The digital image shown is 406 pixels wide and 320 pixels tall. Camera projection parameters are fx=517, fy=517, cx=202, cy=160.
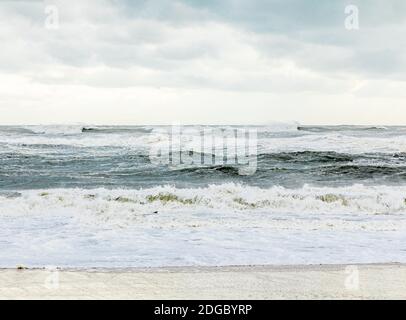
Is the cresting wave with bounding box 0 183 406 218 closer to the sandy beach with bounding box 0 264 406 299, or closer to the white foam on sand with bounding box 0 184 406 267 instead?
the white foam on sand with bounding box 0 184 406 267

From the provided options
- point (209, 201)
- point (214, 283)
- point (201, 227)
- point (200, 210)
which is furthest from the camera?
point (209, 201)

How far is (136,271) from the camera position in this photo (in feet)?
17.7

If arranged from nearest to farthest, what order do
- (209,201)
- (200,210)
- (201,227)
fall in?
(201,227), (200,210), (209,201)

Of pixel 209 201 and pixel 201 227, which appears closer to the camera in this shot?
pixel 201 227

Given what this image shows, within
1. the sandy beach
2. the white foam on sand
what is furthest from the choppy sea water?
the sandy beach

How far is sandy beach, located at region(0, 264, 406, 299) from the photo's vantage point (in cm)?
427

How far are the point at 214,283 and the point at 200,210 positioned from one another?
675 centimetres

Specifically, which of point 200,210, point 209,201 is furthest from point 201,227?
point 209,201

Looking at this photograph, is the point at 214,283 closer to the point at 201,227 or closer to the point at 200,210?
the point at 201,227

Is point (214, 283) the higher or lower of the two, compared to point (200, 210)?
higher

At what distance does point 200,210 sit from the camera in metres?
11.5

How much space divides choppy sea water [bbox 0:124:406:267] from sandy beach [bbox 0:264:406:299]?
2.10 ft

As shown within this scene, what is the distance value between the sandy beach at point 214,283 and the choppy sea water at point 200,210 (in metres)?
0.64
